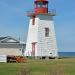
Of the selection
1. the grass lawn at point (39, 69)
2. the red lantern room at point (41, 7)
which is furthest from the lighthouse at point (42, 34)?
the grass lawn at point (39, 69)

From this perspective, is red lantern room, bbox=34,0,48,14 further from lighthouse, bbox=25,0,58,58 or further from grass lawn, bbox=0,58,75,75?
grass lawn, bbox=0,58,75,75

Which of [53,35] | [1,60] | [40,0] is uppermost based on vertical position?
[40,0]

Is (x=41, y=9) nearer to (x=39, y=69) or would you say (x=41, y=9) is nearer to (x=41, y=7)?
(x=41, y=7)

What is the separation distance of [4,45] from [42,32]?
6.72 meters

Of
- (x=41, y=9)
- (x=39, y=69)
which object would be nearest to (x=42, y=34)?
(x=41, y=9)

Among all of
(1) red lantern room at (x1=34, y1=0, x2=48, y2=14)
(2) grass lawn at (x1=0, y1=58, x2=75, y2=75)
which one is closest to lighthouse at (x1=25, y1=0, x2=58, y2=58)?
(1) red lantern room at (x1=34, y1=0, x2=48, y2=14)

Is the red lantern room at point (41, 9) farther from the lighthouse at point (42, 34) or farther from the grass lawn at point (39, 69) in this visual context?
the grass lawn at point (39, 69)

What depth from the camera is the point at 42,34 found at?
219ft

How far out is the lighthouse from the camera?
65.9 meters

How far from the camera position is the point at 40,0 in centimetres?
6569

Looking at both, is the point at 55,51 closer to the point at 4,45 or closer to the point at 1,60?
the point at 4,45

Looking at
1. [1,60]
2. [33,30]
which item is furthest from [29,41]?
[1,60]

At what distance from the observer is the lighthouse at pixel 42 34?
65.9 meters

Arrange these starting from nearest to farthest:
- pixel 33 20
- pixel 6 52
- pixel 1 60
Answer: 1. pixel 1 60
2. pixel 6 52
3. pixel 33 20
